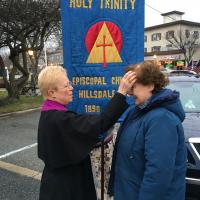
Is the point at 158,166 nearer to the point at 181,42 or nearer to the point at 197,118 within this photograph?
the point at 197,118

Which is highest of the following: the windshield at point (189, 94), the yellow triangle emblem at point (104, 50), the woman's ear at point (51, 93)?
the yellow triangle emblem at point (104, 50)

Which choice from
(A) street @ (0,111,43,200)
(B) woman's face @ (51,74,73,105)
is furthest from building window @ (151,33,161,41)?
(B) woman's face @ (51,74,73,105)

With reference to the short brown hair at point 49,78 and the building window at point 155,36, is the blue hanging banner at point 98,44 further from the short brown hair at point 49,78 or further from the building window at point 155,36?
the building window at point 155,36

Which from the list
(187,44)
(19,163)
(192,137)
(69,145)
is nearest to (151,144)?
(69,145)

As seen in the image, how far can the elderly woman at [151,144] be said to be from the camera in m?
1.98

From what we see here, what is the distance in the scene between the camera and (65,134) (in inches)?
88.1

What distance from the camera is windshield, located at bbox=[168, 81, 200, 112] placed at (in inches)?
194

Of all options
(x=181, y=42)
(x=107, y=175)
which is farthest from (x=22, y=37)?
(x=181, y=42)

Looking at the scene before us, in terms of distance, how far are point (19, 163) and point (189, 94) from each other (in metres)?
3.30

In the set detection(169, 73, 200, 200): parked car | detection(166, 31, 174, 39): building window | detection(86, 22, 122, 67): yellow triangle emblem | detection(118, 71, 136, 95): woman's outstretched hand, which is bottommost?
detection(169, 73, 200, 200): parked car

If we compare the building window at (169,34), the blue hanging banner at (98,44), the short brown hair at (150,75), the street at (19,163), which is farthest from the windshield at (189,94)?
the building window at (169,34)

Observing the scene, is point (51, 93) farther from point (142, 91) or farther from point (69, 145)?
point (142, 91)

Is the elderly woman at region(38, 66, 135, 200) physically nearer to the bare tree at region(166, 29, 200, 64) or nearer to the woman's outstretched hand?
the woman's outstretched hand

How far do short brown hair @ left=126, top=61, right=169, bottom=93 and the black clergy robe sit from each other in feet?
0.60
